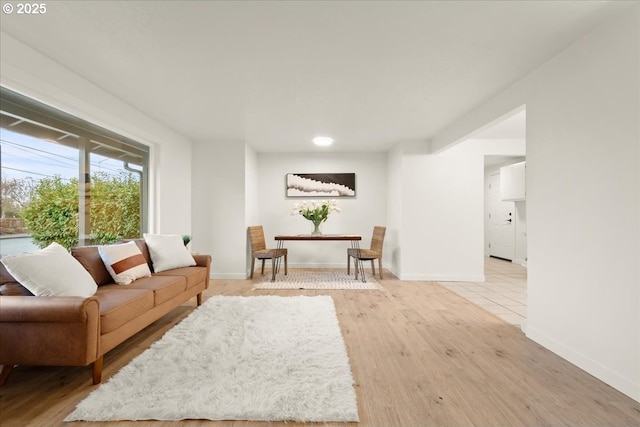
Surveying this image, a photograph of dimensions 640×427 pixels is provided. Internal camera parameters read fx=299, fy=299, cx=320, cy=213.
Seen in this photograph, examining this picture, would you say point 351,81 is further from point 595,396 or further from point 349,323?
point 595,396

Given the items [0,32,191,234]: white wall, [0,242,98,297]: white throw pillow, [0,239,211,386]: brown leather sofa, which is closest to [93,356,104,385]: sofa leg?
[0,239,211,386]: brown leather sofa

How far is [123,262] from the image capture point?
274 cm

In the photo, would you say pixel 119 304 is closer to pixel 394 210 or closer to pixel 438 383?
pixel 438 383

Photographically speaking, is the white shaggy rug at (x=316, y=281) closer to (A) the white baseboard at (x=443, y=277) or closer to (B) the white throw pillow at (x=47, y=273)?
(A) the white baseboard at (x=443, y=277)

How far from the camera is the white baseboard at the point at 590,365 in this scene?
1773mm

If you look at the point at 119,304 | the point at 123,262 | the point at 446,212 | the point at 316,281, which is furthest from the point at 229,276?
the point at 446,212

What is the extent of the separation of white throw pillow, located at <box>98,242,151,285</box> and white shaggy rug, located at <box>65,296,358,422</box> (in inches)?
24.8

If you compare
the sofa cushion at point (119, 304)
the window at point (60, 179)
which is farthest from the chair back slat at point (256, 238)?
the sofa cushion at point (119, 304)

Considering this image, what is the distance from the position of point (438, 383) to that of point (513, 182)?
6.01m

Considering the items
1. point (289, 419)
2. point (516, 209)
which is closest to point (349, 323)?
point (289, 419)

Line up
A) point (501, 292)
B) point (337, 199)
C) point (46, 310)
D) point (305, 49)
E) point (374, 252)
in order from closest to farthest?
point (46, 310) → point (305, 49) → point (501, 292) → point (374, 252) → point (337, 199)

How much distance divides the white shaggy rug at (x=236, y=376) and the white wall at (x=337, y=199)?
123 inches

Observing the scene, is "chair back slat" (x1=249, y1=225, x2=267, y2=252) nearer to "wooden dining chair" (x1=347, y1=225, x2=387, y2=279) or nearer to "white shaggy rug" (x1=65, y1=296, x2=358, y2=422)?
"wooden dining chair" (x1=347, y1=225, x2=387, y2=279)

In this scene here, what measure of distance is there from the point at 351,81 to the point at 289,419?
8.77ft
